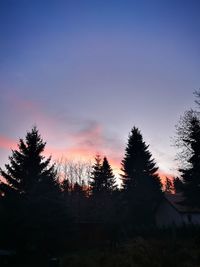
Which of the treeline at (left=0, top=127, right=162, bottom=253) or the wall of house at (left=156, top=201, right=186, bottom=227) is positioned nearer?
the treeline at (left=0, top=127, right=162, bottom=253)

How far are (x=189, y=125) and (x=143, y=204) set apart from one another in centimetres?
1242

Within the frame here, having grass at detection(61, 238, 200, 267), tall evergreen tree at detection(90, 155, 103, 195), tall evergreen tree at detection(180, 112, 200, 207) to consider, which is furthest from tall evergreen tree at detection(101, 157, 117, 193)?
grass at detection(61, 238, 200, 267)

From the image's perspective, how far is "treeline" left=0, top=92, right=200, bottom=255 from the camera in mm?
22031

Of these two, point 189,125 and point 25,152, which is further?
point 189,125

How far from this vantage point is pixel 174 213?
3912 cm

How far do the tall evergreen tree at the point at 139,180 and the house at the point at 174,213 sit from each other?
6.02 ft

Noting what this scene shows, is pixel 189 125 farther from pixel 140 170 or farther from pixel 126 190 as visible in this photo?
pixel 126 190

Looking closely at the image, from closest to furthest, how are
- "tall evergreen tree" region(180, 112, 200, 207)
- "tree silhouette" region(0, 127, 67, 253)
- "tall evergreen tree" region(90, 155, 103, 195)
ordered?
"tree silhouette" region(0, 127, 67, 253), "tall evergreen tree" region(180, 112, 200, 207), "tall evergreen tree" region(90, 155, 103, 195)

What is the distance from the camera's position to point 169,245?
15.9 meters

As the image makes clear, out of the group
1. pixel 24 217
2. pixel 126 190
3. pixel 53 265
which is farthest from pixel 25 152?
pixel 53 265

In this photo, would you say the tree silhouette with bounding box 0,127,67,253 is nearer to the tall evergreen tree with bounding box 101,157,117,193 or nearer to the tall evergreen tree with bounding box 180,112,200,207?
the tall evergreen tree with bounding box 180,112,200,207

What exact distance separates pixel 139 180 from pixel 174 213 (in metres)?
7.72

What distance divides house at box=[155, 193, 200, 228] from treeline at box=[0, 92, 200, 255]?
166cm

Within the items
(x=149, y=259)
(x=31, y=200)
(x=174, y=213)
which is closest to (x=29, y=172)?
(x=31, y=200)
